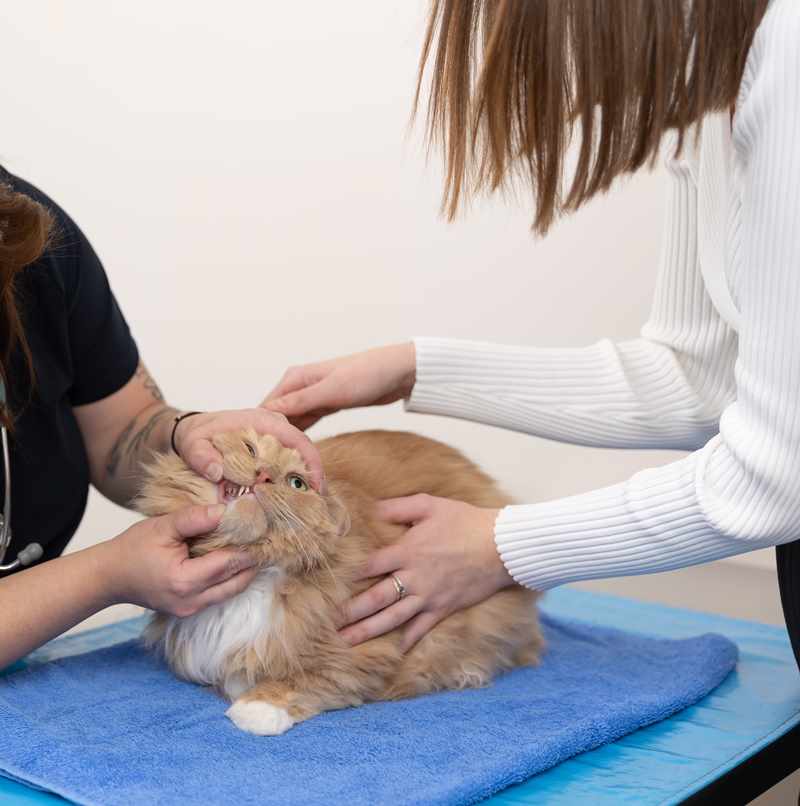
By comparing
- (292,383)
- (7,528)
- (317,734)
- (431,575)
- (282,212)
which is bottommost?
(317,734)

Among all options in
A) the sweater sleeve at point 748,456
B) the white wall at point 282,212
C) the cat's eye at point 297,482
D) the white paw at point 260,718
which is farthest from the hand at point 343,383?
the white wall at point 282,212

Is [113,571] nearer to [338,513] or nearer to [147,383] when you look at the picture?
[338,513]

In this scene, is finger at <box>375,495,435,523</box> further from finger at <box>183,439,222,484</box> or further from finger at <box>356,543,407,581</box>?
finger at <box>183,439,222,484</box>

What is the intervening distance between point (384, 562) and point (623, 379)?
0.50 meters

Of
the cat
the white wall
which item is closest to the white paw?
the cat

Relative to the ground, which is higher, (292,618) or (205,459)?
(205,459)

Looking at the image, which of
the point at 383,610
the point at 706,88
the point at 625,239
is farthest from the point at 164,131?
the point at 706,88

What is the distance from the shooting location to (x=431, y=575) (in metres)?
1.44

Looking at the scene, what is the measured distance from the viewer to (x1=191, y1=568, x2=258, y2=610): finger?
4.30 feet

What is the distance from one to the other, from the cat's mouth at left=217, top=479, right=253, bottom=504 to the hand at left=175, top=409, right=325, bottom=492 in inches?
0.4

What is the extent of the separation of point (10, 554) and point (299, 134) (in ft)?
4.95

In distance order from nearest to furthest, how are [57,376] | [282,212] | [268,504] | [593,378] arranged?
[268,504], [57,376], [593,378], [282,212]

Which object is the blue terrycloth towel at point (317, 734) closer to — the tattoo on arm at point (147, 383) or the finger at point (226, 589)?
the finger at point (226, 589)

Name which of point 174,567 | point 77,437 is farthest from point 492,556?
point 77,437
